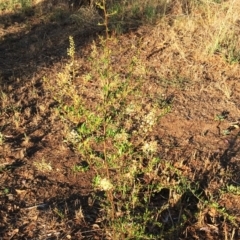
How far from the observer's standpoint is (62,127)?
180 inches

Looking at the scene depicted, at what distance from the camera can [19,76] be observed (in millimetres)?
5547

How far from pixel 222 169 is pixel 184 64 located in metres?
2.13

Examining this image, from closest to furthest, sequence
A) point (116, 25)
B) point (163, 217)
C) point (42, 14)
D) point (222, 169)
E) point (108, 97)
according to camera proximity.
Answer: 1. point (108, 97)
2. point (163, 217)
3. point (222, 169)
4. point (116, 25)
5. point (42, 14)

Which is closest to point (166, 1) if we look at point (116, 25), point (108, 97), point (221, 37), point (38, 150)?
point (116, 25)

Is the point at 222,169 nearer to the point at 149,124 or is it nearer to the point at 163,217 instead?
the point at 163,217

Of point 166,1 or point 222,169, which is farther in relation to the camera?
point 166,1

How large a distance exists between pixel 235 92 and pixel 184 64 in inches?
33.4

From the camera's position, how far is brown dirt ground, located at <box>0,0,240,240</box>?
11.3 ft

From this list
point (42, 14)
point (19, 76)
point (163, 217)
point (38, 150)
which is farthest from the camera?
point (42, 14)

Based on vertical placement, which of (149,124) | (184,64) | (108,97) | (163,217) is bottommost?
(163,217)

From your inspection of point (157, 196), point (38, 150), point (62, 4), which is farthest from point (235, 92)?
point (62, 4)

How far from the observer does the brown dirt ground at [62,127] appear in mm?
3447

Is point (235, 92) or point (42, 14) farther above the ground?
point (42, 14)

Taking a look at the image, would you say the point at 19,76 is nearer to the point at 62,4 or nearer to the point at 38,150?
the point at 38,150
